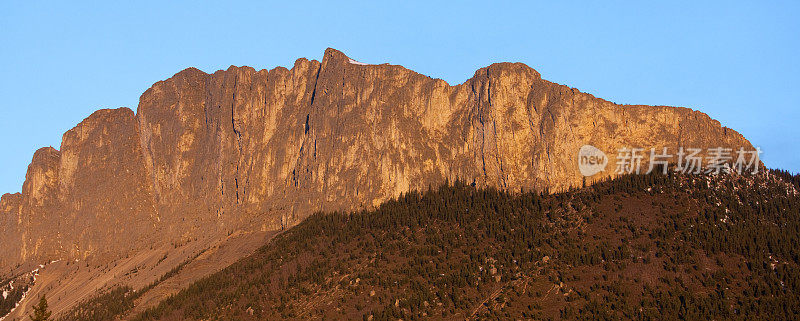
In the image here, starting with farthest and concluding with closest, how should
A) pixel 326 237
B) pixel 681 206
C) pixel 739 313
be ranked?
1. pixel 326 237
2. pixel 681 206
3. pixel 739 313

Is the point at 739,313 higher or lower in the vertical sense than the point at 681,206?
lower

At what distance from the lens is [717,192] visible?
608 feet

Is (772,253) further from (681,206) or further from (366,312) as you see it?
(366,312)

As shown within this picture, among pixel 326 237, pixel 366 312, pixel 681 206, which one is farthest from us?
pixel 326 237

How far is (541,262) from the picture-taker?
171250mm

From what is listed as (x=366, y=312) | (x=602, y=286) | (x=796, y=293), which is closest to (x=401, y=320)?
(x=366, y=312)

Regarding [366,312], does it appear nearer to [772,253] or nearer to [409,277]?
[409,277]

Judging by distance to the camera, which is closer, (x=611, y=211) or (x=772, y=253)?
(x=772, y=253)

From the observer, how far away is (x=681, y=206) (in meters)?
182

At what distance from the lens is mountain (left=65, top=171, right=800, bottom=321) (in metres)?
160

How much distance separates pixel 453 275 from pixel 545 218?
Answer: 25362mm

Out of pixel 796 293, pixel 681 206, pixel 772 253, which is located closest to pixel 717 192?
pixel 681 206

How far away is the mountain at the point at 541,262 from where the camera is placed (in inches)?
6284

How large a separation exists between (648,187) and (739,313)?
138 feet
